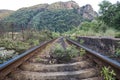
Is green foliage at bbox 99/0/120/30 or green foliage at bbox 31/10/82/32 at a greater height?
green foliage at bbox 99/0/120/30

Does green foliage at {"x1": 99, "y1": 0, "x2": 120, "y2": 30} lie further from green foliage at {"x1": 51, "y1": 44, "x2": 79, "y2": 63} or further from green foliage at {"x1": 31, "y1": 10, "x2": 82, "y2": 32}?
green foliage at {"x1": 31, "y1": 10, "x2": 82, "y2": 32}

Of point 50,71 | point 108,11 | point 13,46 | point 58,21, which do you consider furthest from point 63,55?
point 58,21

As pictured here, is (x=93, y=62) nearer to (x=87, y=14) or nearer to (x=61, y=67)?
(x=61, y=67)

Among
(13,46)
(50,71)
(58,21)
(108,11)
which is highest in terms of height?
(108,11)

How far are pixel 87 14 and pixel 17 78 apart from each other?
18285cm

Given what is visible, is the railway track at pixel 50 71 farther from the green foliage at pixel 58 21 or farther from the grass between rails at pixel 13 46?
the green foliage at pixel 58 21

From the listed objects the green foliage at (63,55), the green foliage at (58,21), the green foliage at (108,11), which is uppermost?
the green foliage at (108,11)

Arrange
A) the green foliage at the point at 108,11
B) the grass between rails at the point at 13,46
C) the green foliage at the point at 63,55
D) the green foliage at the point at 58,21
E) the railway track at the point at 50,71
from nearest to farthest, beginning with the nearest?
the railway track at the point at 50,71
the green foliage at the point at 63,55
the grass between rails at the point at 13,46
the green foliage at the point at 108,11
the green foliage at the point at 58,21

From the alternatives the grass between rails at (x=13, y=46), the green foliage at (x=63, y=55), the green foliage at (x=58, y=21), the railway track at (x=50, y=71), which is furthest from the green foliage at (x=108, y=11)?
the green foliage at (x=58, y=21)

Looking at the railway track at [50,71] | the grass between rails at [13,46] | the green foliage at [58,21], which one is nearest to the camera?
the railway track at [50,71]

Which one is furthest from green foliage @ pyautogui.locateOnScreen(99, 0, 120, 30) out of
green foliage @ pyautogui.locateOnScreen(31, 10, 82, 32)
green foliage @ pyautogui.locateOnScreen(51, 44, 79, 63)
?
green foliage @ pyautogui.locateOnScreen(31, 10, 82, 32)

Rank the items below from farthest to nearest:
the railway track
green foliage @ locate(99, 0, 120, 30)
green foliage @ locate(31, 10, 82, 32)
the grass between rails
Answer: green foliage @ locate(31, 10, 82, 32) → green foliage @ locate(99, 0, 120, 30) → the grass between rails → the railway track

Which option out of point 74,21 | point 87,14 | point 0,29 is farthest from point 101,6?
point 87,14

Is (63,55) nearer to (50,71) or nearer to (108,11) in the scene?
(50,71)
